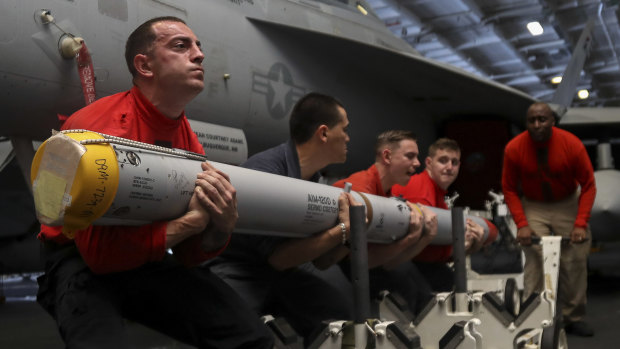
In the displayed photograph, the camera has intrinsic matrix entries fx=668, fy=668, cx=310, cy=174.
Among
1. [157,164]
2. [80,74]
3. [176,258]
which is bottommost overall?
[176,258]

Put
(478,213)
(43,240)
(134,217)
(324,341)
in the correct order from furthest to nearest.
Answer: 1. (478,213)
2. (324,341)
3. (43,240)
4. (134,217)

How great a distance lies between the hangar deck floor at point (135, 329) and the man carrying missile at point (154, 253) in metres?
2.27

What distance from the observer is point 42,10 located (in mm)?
2941

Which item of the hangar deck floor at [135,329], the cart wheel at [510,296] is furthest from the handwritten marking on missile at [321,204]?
the hangar deck floor at [135,329]

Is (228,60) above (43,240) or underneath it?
above

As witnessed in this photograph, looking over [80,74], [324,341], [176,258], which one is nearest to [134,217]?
[176,258]

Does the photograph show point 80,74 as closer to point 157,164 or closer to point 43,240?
point 43,240

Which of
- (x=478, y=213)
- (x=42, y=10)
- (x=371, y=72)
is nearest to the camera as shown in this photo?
(x=42, y=10)

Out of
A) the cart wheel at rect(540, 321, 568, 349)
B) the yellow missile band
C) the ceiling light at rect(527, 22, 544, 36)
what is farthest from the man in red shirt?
the ceiling light at rect(527, 22, 544, 36)

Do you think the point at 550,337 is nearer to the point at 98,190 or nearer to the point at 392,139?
the point at 392,139

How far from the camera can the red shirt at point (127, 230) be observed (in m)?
1.76

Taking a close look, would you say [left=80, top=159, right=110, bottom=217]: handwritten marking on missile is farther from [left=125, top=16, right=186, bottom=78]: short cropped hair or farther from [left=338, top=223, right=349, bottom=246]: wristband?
[left=338, top=223, right=349, bottom=246]: wristband

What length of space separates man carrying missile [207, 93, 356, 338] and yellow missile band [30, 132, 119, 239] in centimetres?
109

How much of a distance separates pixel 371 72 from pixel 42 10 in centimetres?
304
